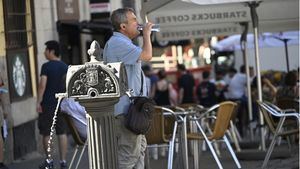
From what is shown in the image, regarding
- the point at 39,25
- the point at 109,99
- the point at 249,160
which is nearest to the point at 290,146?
the point at 249,160

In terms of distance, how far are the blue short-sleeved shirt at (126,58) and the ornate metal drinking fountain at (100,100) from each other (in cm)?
88

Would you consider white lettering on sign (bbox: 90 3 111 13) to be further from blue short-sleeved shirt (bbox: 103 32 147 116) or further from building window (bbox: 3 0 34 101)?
blue short-sleeved shirt (bbox: 103 32 147 116)

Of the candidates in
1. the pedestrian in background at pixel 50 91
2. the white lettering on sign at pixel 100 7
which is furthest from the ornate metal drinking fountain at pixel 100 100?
the white lettering on sign at pixel 100 7

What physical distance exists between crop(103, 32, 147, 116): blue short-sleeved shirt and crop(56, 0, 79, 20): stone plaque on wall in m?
7.89

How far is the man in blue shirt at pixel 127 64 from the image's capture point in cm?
665

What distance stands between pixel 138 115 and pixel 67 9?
29.2ft

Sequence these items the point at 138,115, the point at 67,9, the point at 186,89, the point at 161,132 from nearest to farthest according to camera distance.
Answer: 1. the point at 138,115
2. the point at 161,132
3. the point at 67,9
4. the point at 186,89

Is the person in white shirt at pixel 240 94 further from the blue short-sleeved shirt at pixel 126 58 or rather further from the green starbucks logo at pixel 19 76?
the blue short-sleeved shirt at pixel 126 58

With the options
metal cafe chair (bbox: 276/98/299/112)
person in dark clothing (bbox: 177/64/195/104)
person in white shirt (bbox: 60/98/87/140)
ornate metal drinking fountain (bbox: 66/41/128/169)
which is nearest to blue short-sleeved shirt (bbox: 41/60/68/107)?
person in white shirt (bbox: 60/98/87/140)

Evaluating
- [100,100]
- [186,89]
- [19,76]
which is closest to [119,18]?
[100,100]

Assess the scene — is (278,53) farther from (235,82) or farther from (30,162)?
(30,162)

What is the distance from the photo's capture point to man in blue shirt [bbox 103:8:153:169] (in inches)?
262

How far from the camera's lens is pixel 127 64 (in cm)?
667

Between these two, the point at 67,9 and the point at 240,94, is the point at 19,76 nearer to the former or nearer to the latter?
the point at 67,9
